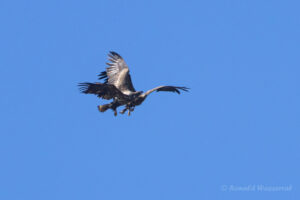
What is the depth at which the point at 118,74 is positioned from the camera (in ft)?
105

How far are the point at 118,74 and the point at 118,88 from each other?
44.8 inches

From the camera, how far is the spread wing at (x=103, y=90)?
93.1 feet

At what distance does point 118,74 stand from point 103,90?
3.45 metres

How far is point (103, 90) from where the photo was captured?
94.6ft

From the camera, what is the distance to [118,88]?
Result: 3123cm

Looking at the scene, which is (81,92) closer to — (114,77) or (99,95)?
(99,95)

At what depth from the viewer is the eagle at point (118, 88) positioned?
94.1 feet

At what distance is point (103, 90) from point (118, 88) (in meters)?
2.46

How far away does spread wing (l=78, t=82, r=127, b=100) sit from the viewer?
28391 millimetres

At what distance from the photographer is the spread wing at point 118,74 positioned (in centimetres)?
3127

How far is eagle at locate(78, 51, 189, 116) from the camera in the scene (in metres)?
28.7

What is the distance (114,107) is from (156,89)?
2.00 m

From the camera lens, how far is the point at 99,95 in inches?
1152

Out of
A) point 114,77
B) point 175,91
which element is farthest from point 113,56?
point 175,91
